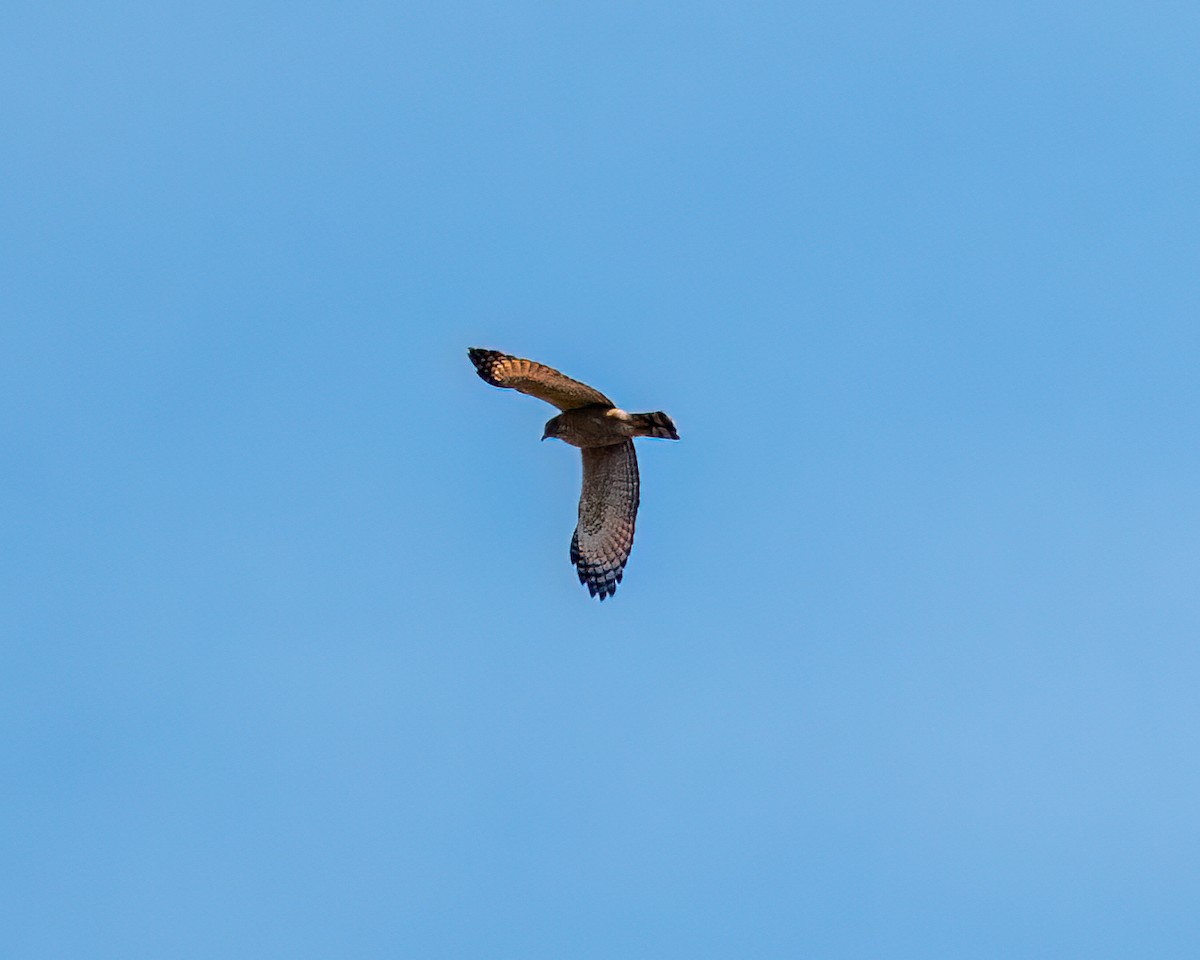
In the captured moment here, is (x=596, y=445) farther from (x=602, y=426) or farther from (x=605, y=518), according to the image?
(x=605, y=518)

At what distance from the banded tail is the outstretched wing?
936 mm

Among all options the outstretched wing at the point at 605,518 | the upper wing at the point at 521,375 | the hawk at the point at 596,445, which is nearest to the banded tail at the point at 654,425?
the hawk at the point at 596,445

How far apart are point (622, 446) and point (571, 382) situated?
170cm

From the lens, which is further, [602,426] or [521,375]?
[602,426]

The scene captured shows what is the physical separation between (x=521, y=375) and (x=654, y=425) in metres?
1.60

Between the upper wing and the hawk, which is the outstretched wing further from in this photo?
the upper wing

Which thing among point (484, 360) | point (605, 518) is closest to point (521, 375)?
point (484, 360)

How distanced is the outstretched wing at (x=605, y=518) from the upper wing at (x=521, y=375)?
1.44m

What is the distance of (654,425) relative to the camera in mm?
21797

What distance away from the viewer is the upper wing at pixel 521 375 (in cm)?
2127

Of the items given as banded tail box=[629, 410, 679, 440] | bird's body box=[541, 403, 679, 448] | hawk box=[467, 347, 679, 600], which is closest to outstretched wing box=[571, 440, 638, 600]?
hawk box=[467, 347, 679, 600]

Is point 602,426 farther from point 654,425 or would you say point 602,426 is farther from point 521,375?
point 521,375

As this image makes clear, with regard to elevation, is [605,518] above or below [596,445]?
below

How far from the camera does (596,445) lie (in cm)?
2261
